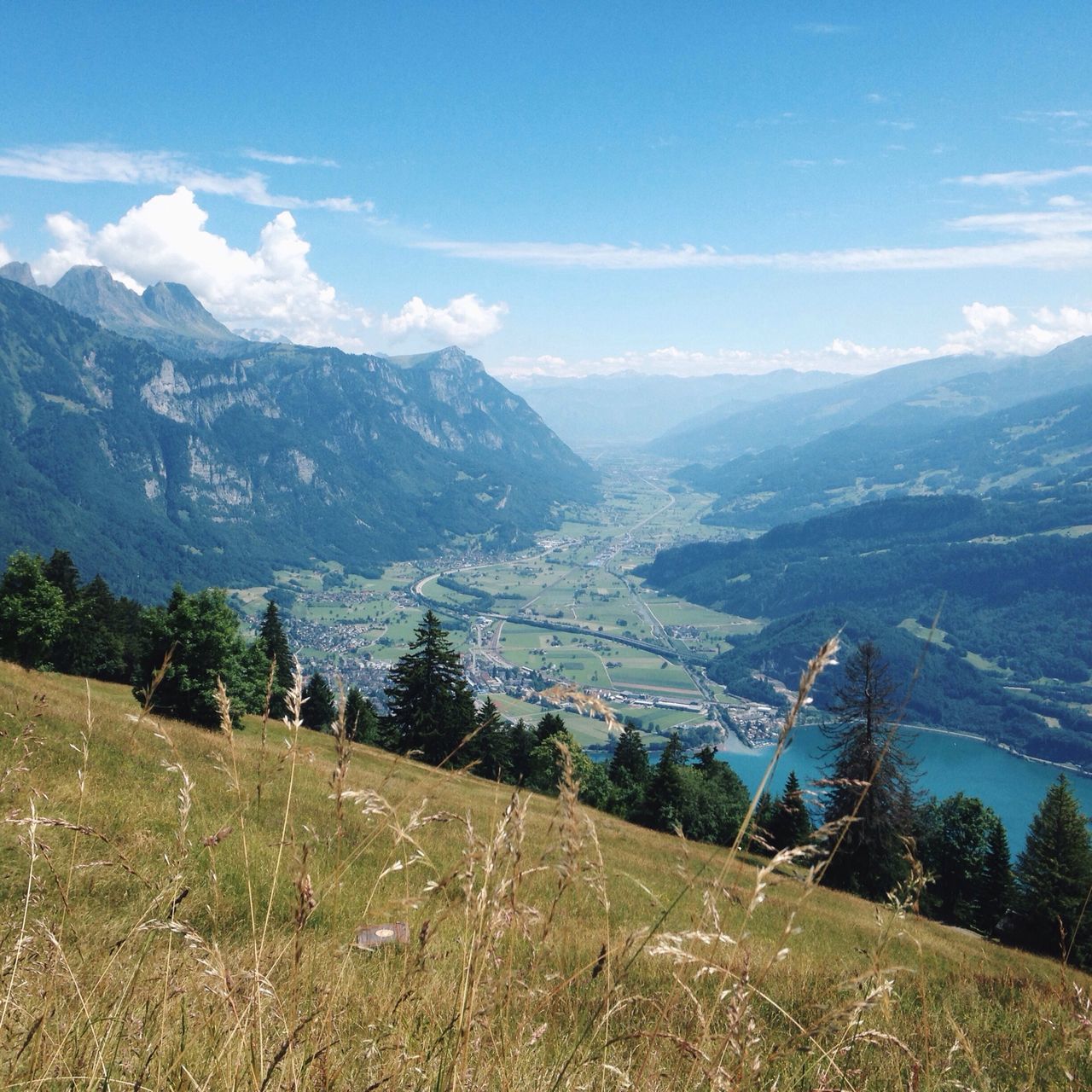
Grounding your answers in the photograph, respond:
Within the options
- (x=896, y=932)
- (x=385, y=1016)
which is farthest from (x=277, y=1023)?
(x=896, y=932)

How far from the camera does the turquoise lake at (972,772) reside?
390 feet

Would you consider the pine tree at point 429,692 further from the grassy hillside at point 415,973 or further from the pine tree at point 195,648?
the grassy hillside at point 415,973

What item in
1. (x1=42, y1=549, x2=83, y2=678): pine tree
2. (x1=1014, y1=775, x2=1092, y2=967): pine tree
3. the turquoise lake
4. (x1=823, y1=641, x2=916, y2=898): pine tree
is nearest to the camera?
(x1=1014, y1=775, x2=1092, y2=967): pine tree

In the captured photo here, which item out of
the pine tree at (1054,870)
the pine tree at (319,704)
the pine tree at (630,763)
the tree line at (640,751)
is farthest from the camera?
the pine tree at (630,763)

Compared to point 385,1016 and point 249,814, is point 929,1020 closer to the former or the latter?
point 385,1016

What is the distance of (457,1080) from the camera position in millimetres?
1947

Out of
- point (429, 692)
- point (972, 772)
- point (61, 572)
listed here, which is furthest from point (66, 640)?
point (972, 772)

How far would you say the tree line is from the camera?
24.1m

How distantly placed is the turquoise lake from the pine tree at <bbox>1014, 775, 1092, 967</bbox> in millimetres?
90787

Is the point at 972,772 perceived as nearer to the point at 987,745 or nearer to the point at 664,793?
the point at 987,745

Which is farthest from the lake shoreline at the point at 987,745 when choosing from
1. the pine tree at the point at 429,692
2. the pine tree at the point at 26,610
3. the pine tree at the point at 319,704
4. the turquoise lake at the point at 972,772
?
the pine tree at the point at 26,610

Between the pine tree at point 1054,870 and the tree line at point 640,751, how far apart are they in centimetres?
6

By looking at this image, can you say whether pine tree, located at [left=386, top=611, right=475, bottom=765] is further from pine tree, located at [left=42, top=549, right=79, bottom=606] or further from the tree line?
pine tree, located at [left=42, top=549, right=79, bottom=606]

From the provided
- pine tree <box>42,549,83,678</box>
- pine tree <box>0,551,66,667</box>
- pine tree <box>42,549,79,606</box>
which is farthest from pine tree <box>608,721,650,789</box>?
pine tree <box>42,549,79,606</box>
